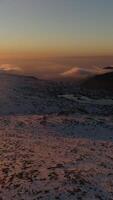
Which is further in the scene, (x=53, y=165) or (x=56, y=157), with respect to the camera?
(x=56, y=157)

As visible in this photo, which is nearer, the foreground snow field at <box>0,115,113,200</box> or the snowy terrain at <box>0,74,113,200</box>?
the foreground snow field at <box>0,115,113,200</box>

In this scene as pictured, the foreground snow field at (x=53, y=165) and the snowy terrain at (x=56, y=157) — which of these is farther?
the snowy terrain at (x=56, y=157)

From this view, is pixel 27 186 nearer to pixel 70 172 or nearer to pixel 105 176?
pixel 70 172

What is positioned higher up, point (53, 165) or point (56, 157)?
point (53, 165)

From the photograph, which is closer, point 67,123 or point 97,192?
point 97,192

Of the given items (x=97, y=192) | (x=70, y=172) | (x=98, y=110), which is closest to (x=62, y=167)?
(x=70, y=172)
